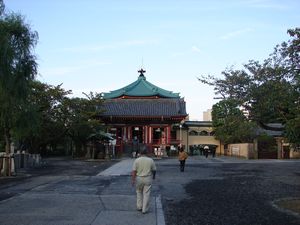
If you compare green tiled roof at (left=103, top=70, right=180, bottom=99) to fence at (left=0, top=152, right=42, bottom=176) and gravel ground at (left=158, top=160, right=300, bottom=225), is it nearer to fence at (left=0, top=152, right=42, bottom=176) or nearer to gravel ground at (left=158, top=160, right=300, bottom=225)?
fence at (left=0, top=152, right=42, bottom=176)

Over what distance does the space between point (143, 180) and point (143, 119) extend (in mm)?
45278

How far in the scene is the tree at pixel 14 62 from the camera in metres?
19.3

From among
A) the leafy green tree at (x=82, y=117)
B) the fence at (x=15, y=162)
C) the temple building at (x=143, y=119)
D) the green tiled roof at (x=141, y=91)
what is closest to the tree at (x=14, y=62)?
the fence at (x=15, y=162)

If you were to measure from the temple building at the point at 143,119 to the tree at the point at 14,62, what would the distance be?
3162 centimetres

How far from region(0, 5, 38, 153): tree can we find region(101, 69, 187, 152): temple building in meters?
31.6

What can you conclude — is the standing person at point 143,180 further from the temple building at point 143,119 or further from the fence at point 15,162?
the temple building at point 143,119

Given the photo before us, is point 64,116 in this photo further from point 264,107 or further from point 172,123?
point 264,107

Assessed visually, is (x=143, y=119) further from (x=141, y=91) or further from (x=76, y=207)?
(x=76, y=207)

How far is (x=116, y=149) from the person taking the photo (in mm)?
53344

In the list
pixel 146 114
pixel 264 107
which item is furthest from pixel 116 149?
pixel 264 107

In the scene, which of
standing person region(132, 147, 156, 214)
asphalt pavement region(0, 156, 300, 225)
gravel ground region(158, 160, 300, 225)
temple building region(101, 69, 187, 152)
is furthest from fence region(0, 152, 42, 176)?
temple building region(101, 69, 187, 152)

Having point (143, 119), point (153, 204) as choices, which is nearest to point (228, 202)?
point (153, 204)

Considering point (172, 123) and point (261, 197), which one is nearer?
point (261, 197)

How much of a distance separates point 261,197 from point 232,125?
789 cm
